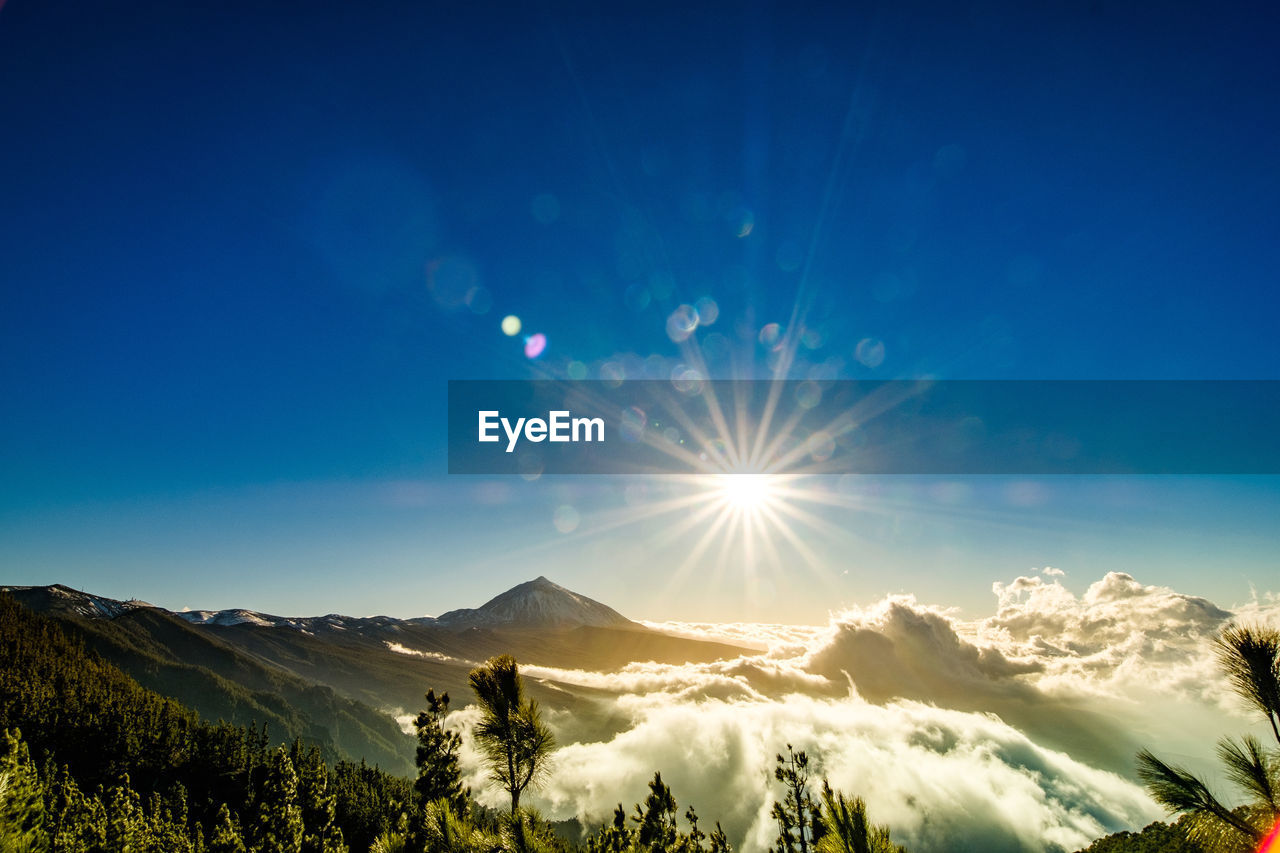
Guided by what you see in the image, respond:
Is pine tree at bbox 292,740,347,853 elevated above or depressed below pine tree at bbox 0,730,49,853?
below

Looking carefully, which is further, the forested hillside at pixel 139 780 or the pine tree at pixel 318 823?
the pine tree at pixel 318 823

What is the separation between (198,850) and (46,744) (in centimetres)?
9269

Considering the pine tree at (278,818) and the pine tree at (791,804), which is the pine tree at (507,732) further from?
the pine tree at (791,804)

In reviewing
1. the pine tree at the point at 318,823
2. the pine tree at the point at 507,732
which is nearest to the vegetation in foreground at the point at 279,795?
the pine tree at the point at 507,732

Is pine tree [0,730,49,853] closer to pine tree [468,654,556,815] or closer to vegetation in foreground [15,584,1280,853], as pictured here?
vegetation in foreground [15,584,1280,853]

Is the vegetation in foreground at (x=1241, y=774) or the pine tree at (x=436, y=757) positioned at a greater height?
the vegetation in foreground at (x=1241, y=774)

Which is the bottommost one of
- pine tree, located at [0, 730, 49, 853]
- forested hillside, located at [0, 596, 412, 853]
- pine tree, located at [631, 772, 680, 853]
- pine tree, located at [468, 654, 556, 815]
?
forested hillside, located at [0, 596, 412, 853]

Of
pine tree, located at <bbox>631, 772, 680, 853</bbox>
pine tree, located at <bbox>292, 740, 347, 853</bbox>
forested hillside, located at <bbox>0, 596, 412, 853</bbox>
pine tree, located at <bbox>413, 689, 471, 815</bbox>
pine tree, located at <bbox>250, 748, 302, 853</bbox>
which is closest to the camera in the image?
pine tree, located at <bbox>631, 772, 680, 853</bbox>

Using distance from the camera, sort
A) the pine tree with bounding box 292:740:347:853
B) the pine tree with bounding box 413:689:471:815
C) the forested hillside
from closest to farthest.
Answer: the forested hillside
the pine tree with bounding box 292:740:347:853
the pine tree with bounding box 413:689:471:815

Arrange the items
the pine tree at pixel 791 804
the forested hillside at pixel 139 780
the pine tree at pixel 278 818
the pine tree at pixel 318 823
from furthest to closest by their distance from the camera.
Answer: the pine tree at pixel 791 804 < the pine tree at pixel 318 823 < the forested hillside at pixel 139 780 < the pine tree at pixel 278 818

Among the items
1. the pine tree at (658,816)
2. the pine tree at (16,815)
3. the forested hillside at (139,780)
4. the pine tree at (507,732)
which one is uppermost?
the pine tree at (507,732)

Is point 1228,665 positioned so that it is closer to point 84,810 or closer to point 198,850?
point 198,850

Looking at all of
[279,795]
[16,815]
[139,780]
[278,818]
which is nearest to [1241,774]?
[16,815]

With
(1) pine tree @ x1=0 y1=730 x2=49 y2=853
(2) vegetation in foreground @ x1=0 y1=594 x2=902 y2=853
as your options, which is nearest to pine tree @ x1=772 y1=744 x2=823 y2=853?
(2) vegetation in foreground @ x1=0 y1=594 x2=902 y2=853
